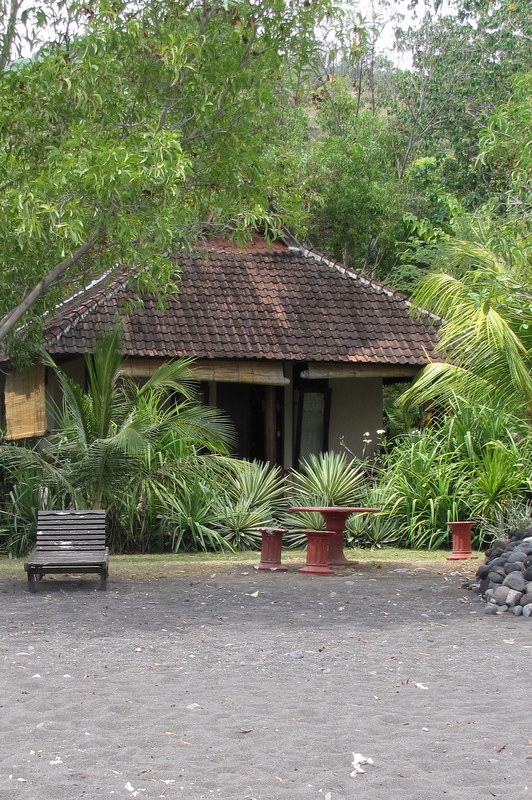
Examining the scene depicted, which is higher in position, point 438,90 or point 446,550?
point 438,90

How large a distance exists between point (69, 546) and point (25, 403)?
3.87 m

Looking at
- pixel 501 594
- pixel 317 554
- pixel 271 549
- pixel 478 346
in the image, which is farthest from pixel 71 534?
pixel 478 346

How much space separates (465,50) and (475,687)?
21.1 meters

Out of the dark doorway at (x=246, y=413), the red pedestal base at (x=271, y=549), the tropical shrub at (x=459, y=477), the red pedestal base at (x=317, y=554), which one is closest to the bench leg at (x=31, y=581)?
the red pedestal base at (x=271, y=549)

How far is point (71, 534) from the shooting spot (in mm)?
9602

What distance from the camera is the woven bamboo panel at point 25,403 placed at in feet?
42.2

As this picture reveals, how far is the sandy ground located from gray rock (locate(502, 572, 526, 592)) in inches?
13.7

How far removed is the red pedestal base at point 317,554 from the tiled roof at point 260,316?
A: 4.05 m

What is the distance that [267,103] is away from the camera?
349 inches

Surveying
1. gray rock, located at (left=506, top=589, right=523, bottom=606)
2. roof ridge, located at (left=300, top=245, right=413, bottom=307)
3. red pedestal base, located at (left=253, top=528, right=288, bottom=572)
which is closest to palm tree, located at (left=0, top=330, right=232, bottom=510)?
red pedestal base, located at (left=253, top=528, right=288, bottom=572)

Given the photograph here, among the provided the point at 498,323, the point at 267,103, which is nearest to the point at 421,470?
the point at 498,323

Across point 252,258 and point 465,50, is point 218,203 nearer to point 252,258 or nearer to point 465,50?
point 252,258

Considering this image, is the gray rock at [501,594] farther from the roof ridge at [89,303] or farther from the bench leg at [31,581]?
the roof ridge at [89,303]

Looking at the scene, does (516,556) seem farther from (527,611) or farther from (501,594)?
(527,611)
